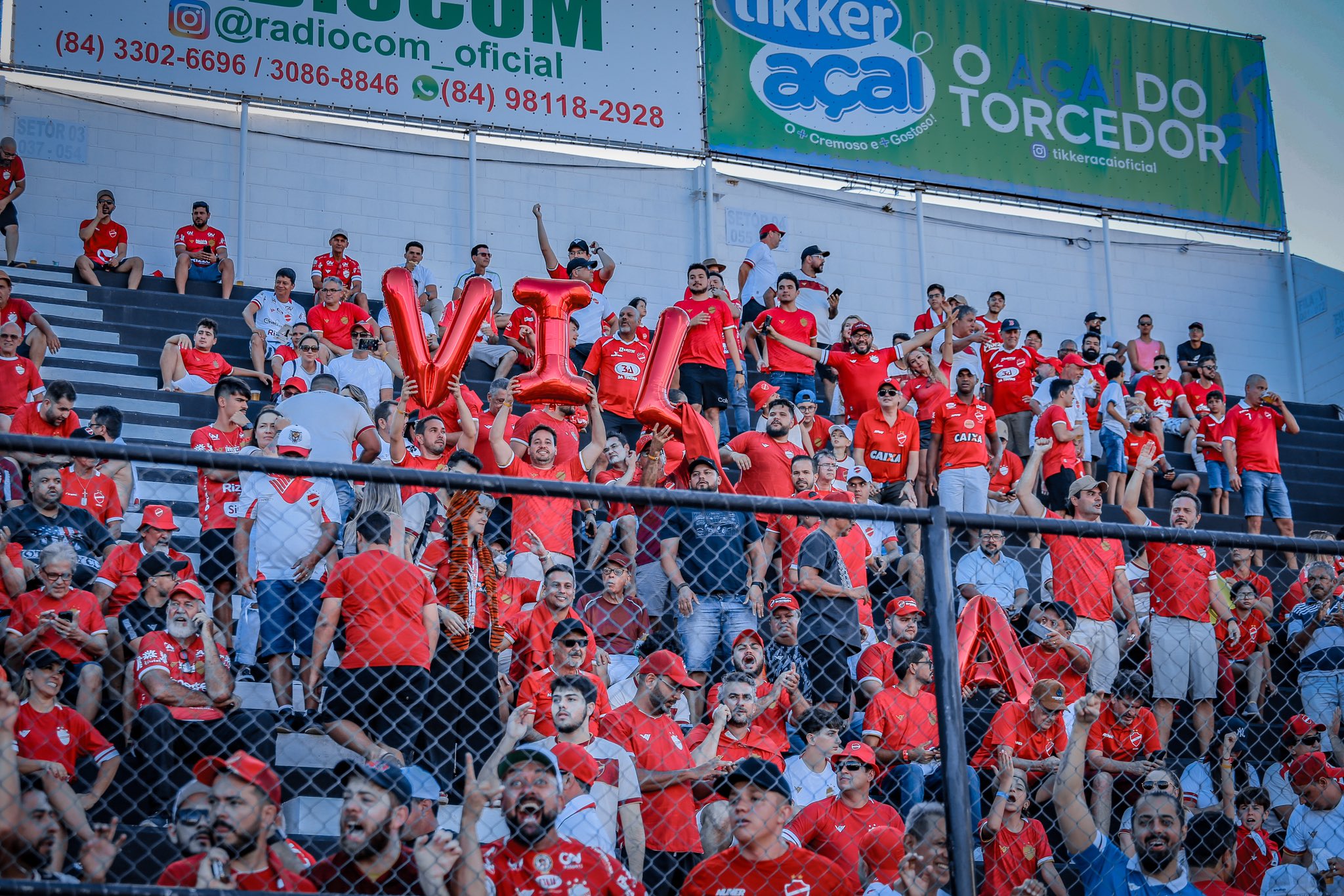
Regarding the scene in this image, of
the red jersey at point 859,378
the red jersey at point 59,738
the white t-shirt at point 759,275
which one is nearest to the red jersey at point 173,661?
the red jersey at point 59,738

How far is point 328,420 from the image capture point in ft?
30.4

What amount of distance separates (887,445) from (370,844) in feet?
25.1

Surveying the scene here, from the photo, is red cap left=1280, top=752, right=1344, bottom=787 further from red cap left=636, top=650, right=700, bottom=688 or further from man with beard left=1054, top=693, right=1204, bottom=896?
red cap left=636, top=650, right=700, bottom=688

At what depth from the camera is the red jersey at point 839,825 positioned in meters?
5.81

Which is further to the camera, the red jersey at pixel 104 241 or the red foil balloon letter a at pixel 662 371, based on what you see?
the red jersey at pixel 104 241

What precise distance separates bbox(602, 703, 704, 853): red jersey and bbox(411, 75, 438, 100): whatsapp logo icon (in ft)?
36.7

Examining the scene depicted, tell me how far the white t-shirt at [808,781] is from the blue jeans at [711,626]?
3.79ft

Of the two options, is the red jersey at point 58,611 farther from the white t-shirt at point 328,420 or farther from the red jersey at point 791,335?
the red jersey at point 791,335

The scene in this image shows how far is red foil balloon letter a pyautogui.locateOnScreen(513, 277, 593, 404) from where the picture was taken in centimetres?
764

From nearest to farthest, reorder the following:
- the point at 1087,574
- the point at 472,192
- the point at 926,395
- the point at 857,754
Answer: the point at 857,754, the point at 1087,574, the point at 926,395, the point at 472,192

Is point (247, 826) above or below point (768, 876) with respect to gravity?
above

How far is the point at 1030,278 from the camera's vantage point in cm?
1948

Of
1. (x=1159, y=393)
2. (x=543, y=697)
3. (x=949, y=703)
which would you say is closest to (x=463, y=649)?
(x=543, y=697)

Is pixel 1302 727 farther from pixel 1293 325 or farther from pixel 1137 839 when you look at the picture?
pixel 1293 325
